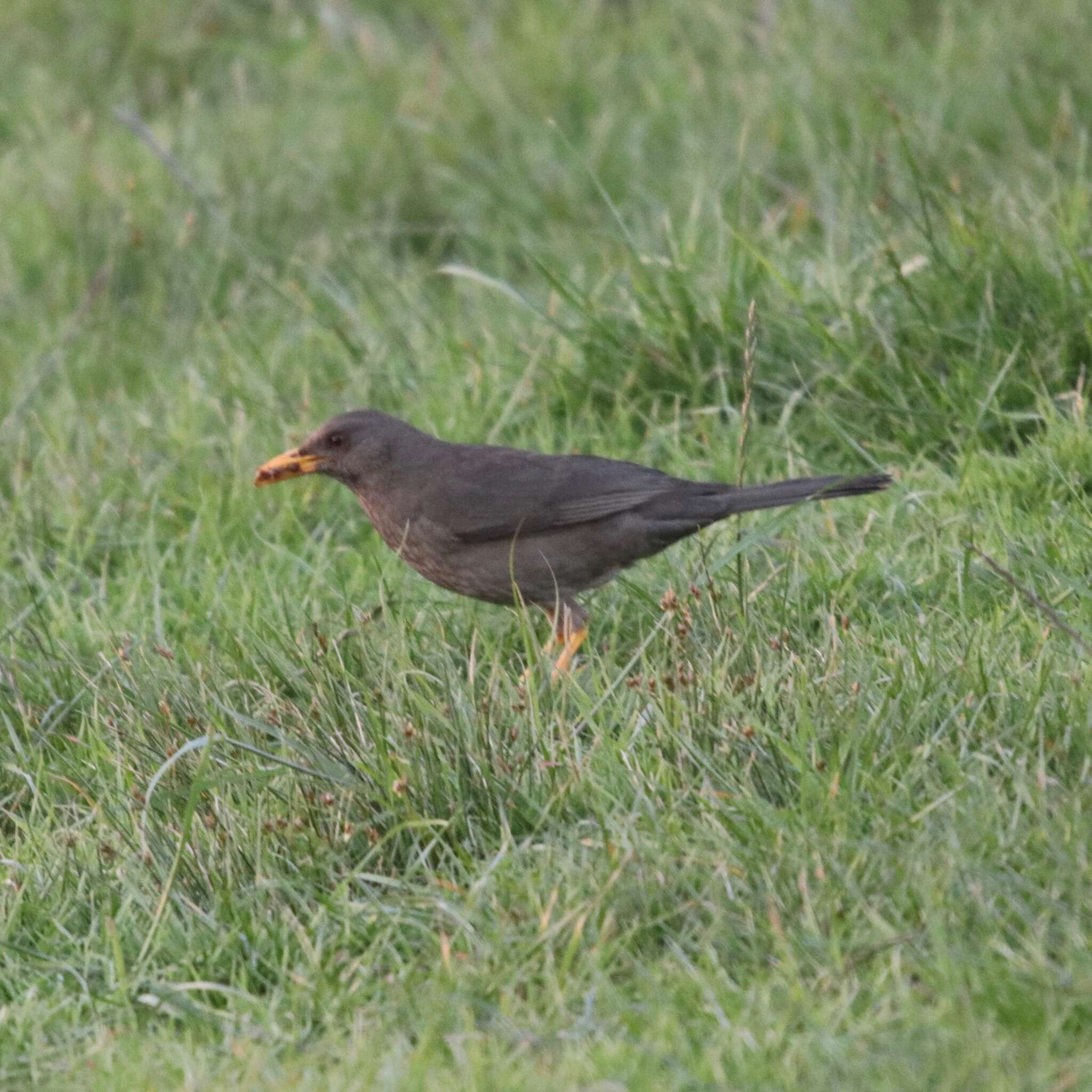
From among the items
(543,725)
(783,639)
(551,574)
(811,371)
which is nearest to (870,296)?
(811,371)

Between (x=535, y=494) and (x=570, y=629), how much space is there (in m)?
0.42

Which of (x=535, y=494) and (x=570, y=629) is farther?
(x=535, y=494)

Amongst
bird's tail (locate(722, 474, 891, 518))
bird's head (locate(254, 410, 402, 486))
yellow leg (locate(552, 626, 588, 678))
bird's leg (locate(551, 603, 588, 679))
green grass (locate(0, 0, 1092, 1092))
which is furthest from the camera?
bird's head (locate(254, 410, 402, 486))

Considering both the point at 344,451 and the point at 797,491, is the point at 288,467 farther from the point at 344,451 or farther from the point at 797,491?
the point at 797,491

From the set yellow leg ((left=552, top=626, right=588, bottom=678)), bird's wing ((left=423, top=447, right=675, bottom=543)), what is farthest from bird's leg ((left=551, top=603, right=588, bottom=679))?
bird's wing ((left=423, top=447, right=675, bottom=543))

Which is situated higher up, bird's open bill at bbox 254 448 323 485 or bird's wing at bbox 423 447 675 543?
bird's open bill at bbox 254 448 323 485

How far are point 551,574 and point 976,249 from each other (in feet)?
5.56

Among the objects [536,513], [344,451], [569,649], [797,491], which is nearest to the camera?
[569,649]

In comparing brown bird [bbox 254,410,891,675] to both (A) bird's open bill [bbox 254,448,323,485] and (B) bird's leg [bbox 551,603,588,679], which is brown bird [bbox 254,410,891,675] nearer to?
(B) bird's leg [bbox 551,603,588,679]

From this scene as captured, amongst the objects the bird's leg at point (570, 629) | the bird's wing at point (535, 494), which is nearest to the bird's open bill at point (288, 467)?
the bird's wing at point (535, 494)

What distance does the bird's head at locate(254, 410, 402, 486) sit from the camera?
4910 millimetres

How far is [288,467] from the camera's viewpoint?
5.03 metres

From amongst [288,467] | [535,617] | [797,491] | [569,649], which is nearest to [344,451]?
[288,467]

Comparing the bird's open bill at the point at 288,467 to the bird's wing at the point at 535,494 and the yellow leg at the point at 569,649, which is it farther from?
the yellow leg at the point at 569,649
